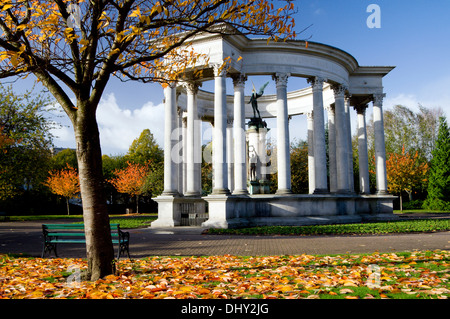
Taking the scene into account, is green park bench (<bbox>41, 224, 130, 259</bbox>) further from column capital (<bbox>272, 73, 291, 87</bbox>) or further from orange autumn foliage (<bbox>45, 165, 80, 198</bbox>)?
orange autumn foliage (<bbox>45, 165, 80, 198</bbox>)

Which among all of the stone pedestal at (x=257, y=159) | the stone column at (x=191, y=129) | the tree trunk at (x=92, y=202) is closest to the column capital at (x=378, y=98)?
the stone pedestal at (x=257, y=159)

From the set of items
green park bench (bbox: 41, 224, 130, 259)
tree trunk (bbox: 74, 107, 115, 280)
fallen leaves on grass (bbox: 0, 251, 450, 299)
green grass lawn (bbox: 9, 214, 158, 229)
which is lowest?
green grass lawn (bbox: 9, 214, 158, 229)

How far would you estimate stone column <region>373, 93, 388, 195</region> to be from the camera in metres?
33.6

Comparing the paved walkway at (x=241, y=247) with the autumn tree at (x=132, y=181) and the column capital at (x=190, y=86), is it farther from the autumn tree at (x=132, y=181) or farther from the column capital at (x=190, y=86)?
the autumn tree at (x=132, y=181)

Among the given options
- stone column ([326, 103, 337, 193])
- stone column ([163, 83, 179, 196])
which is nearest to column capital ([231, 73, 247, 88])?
stone column ([163, 83, 179, 196])

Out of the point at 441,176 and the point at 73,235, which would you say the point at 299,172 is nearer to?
the point at 441,176

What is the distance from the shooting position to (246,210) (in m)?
25.9

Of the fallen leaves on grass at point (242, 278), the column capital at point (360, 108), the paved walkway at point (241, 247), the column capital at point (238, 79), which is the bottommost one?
the paved walkway at point (241, 247)

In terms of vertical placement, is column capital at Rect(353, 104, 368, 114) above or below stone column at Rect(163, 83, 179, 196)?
above

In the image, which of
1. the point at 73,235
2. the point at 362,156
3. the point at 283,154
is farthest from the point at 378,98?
the point at 73,235

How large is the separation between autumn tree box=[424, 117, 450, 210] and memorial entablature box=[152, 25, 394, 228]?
81.1ft

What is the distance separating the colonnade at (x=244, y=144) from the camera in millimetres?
25562

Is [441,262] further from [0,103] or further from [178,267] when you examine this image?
Result: [0,103]

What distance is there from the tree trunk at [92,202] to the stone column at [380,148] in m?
30.1
